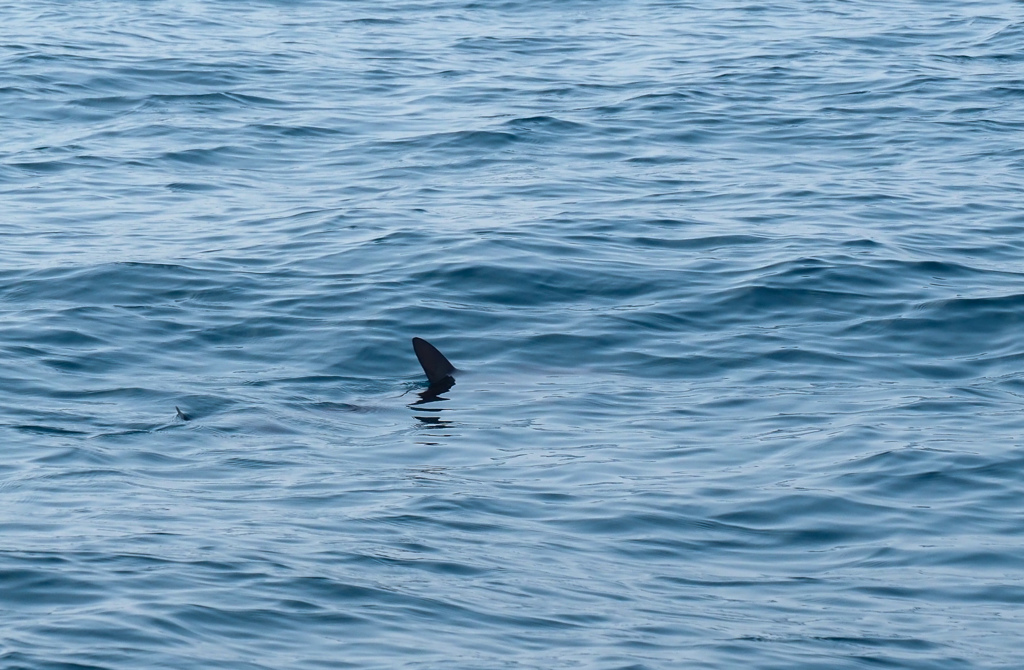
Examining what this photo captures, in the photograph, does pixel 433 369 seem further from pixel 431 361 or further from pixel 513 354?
pixel 513 354

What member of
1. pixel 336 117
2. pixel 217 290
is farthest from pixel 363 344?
pixel 336 117

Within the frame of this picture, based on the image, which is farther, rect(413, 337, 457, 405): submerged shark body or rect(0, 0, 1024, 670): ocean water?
rect(413, 337, 457, 405): submerged shark body

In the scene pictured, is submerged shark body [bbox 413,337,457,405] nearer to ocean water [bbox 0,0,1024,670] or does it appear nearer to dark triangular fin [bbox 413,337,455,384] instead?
dark triangular fin [bbox 413,337,455,384]

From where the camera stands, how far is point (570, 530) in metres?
7.87

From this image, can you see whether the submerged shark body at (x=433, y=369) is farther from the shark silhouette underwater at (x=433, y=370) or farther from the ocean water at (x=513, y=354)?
the ocean water at (x=513, y=354)

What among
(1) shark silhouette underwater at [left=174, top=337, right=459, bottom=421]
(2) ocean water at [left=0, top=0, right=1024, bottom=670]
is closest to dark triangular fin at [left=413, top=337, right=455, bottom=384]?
(1) shark silhouette underwater at [left=174, top=337, right=459, bottom=421]

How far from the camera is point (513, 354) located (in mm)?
11633

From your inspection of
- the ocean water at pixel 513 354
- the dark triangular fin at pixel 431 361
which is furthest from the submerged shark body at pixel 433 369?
the ocean water at pixel 513 354

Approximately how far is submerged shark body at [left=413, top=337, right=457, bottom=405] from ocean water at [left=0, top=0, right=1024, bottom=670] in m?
0.11

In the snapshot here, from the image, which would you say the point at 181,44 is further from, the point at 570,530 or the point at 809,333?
the point at 570,530

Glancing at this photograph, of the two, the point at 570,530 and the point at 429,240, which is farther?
the point at 429,240

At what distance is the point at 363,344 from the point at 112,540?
15.1 feet

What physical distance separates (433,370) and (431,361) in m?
0.08

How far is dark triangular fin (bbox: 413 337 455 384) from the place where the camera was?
10406 millimetres
